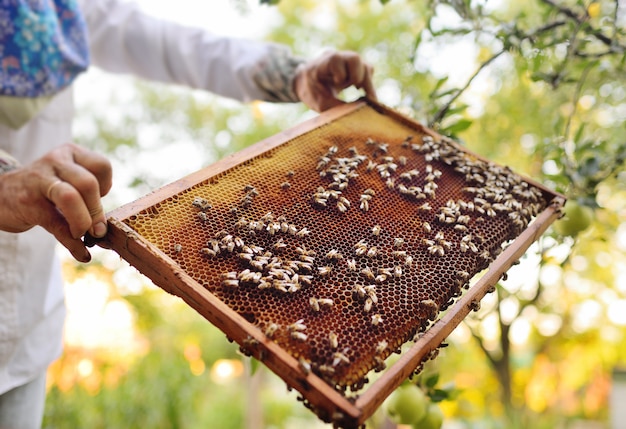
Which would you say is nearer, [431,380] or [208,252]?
[208,252]

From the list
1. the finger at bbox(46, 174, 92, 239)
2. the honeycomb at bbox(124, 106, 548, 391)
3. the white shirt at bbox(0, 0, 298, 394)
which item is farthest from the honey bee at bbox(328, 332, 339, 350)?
the white shirt at bbox(0, 0, 298, 394)

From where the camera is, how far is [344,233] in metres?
1.62

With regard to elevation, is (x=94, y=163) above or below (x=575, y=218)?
above

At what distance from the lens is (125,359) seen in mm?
7582

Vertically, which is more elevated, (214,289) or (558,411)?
(214,289)

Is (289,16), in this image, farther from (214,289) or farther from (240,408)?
(240,408)

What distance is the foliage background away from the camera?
89.7 inches

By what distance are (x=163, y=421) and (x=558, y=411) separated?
570 cm

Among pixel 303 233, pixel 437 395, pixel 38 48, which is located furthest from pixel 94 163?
pixel 437 395

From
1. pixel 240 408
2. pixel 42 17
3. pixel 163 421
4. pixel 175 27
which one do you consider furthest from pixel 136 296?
pixel 42 17

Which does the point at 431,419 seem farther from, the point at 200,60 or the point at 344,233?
the point at 200,60

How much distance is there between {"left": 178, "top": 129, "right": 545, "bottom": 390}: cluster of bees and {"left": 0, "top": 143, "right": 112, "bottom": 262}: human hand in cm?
29

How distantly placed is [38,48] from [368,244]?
5.10ft

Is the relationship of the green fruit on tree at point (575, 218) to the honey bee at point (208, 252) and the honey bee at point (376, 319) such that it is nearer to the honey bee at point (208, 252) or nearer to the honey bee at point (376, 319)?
the honey bee at point (376, 319)
